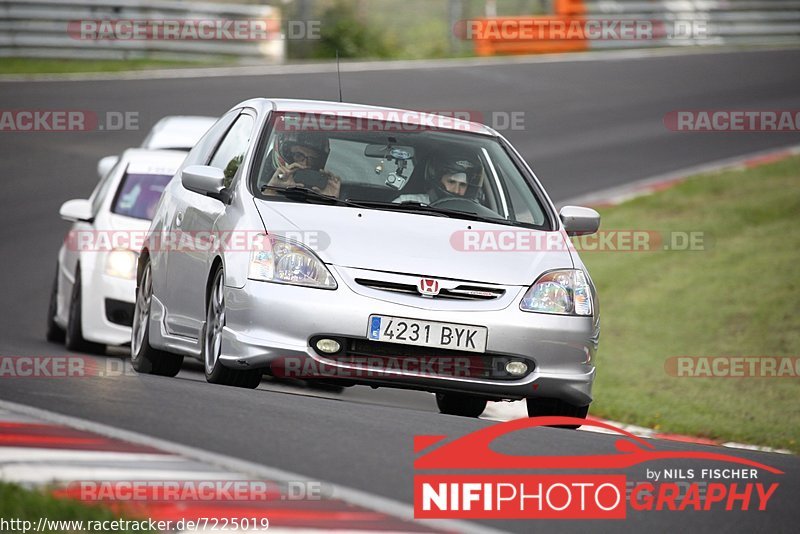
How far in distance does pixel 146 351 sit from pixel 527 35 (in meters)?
25.2

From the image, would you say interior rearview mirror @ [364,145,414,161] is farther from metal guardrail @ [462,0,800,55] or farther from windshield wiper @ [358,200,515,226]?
metal guardrail @ [462,0,800,55]

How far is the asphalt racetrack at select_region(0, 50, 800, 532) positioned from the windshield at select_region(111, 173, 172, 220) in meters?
1.18

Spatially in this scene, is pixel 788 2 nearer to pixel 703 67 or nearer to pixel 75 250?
pixel 703 67

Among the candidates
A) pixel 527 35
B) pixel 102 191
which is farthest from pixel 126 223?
pixel 527 35

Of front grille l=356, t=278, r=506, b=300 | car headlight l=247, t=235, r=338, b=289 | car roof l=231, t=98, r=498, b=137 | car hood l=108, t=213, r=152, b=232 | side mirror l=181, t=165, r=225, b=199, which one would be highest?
car roof l=231, t=98, r=498, b=137

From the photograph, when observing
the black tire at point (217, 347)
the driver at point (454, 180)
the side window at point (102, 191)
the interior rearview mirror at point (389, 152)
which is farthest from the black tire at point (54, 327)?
the driver at point (454, 180)

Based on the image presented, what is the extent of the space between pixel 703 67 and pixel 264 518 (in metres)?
27.6

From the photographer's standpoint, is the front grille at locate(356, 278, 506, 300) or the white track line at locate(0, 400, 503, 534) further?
the front grille at locate(356, 278, 506, 300)

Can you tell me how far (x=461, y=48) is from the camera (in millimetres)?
34375

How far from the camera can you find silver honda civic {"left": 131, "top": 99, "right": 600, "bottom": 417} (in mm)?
7461

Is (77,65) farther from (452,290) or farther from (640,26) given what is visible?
(452,290)

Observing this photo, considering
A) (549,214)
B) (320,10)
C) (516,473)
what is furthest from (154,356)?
(320,10)

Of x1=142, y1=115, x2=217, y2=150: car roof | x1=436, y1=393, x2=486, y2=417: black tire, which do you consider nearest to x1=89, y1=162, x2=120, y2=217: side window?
x1=142, y1=115, x2=217, y2=150: car roof

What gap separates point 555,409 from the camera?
822 centimetres
